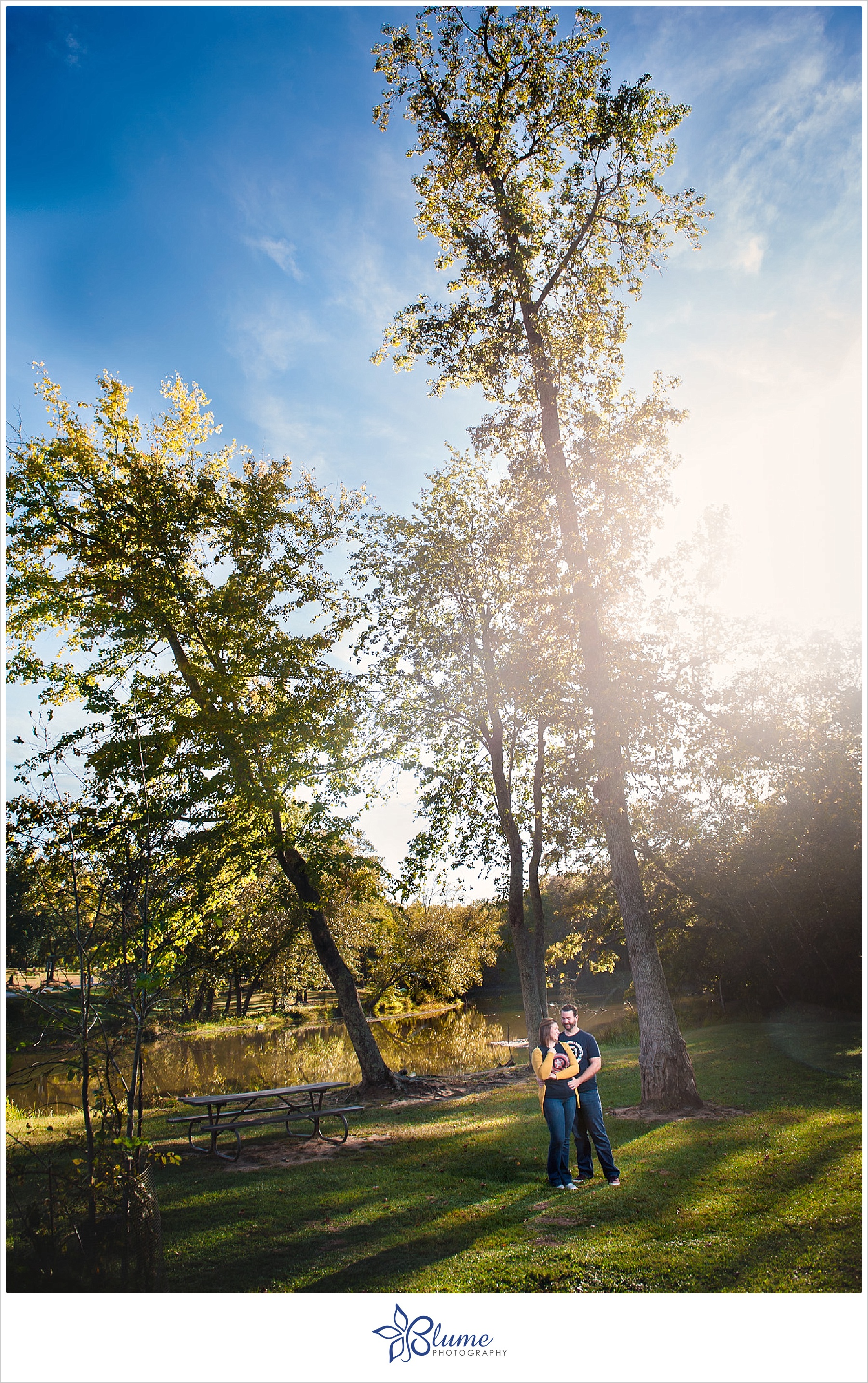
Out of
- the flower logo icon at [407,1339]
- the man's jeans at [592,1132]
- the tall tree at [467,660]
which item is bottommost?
the flower logo icon at [407,1339]

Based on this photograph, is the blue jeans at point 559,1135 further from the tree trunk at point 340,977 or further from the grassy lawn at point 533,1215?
the tree trunk at point 340,977

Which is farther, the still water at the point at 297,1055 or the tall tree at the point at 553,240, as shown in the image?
the still water at the point at 297,1055

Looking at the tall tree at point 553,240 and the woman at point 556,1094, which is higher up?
the tall tree at point 553,240

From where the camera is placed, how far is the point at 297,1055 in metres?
19.7

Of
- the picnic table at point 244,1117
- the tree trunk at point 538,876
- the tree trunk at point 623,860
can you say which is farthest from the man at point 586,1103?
the tree trunk at point 538,876

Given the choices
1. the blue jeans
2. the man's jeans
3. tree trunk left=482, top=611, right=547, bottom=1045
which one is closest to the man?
the man's jeans

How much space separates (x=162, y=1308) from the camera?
3988 millimetres

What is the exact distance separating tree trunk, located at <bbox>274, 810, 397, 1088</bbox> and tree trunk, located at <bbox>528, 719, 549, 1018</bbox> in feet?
12.7

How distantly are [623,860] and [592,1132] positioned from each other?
14.6 feet

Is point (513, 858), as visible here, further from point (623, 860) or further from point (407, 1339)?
point (407, 1339)

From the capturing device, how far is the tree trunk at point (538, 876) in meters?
14.4

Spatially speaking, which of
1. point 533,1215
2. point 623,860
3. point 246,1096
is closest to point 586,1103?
point 533,1215

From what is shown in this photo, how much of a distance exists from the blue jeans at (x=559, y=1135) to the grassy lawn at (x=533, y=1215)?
0.13 metres

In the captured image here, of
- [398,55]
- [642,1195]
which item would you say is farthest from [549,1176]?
[398,55]
